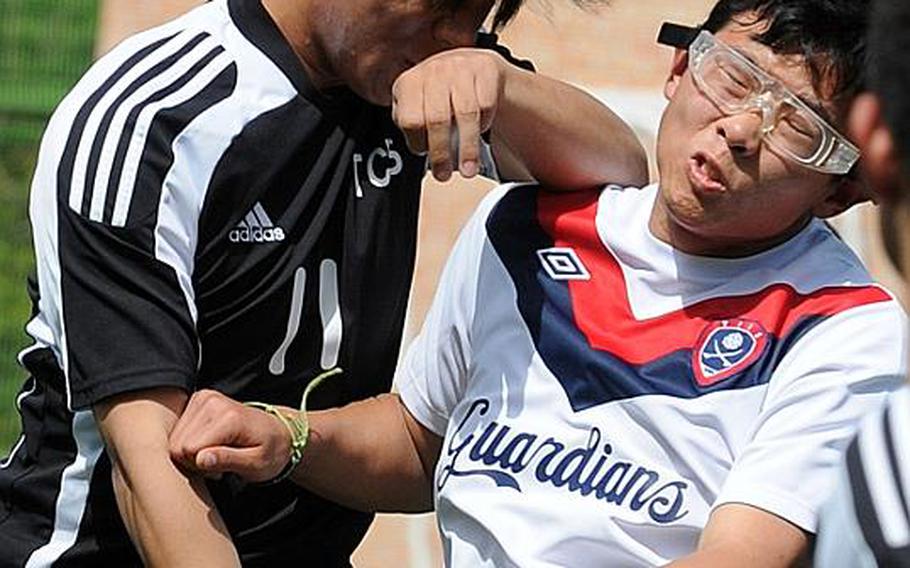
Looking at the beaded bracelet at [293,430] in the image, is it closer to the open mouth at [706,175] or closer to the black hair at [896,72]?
the open mouth at [706,175]

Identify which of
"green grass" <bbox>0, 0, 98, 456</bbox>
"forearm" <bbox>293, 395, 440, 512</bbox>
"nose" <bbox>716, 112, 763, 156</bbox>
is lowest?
"green grass" <bbox>0, 0, 98, 456</bbox>

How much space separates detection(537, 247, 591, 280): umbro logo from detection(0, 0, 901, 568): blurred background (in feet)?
6.11

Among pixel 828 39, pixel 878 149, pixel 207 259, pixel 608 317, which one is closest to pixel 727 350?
pixel 608 317

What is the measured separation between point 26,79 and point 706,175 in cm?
392

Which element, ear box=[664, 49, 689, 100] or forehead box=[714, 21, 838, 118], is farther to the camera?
ear box=[664, 49, 689, 100]

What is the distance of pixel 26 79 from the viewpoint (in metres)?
5.90

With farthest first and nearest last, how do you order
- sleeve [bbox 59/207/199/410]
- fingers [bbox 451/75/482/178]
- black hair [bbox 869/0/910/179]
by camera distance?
sleeve [bbox 59/207/199/410], fingers [bbox 451/75/482/178], black hair [bbox 869/0/910/179]

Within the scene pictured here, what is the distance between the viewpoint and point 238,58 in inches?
98.4

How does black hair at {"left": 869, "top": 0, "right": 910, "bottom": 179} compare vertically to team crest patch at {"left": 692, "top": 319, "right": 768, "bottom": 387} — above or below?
above

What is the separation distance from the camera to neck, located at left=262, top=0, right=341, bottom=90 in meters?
2.54

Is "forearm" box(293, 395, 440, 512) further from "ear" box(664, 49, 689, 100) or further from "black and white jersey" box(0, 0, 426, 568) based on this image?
"ear" box(664, 49, 689, 100)

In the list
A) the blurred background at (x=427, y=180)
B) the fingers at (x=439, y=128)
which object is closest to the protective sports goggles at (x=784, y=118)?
the fingers at (x=439, y=128)

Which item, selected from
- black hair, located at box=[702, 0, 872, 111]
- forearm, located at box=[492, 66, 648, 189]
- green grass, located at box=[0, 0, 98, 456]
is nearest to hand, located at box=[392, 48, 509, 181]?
forearm, located at box=[492, 66, 648, 189]

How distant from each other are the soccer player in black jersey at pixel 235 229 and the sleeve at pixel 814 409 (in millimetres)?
413
